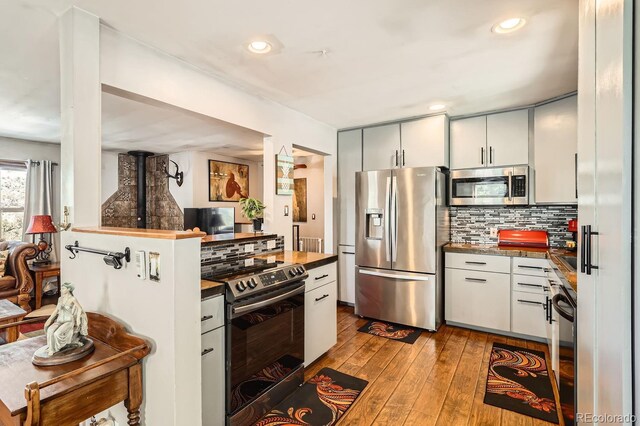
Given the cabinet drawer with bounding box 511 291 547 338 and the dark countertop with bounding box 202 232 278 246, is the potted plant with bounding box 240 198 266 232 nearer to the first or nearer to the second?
the dark countertop with bounding box 202 232 278 246

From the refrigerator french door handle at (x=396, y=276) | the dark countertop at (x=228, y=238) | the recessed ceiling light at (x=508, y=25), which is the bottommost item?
the refrigerator french door handle at (x=396, y=276)

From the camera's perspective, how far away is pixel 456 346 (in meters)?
3.08

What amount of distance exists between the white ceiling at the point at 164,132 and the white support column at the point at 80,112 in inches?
35.1

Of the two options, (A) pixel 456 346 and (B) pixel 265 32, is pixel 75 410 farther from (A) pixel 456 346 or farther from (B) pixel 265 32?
(A) pixel 456 346

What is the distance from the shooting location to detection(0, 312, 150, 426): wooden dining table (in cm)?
105

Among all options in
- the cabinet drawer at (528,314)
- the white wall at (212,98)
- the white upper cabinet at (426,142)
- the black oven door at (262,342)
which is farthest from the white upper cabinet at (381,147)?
the black oven door at (262,342)

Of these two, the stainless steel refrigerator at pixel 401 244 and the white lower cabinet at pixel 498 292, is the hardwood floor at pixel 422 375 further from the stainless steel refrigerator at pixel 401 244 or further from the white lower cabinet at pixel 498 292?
the stainless steel refrigerator at pixel 401 244

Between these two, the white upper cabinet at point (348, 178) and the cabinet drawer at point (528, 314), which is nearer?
the cabinet drawer at point (528, 314)

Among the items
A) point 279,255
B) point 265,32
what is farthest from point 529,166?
point 265,32

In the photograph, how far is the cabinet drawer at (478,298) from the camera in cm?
328

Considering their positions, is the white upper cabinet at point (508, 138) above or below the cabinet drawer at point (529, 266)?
above

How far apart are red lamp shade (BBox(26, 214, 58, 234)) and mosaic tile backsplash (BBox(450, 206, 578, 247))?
18.9 feet

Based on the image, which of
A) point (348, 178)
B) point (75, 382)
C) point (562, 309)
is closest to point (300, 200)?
point (348, 178)

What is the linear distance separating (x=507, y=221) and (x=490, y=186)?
1.78 feet
